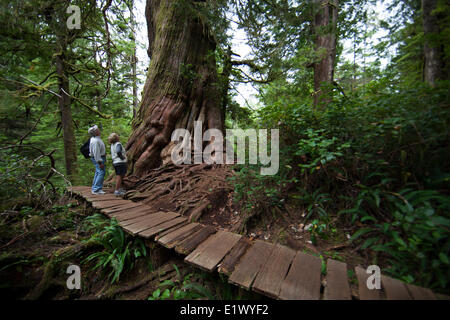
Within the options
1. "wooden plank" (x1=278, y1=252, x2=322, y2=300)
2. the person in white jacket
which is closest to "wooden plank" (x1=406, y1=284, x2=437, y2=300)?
"wooden plank" (x1=278, y1=252, x2=322, y2=300)

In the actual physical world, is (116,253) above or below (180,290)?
above

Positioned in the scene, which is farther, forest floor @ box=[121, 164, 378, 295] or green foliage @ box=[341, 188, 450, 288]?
forest floor @ box=[121, 164, 378, 295]

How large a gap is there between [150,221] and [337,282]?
7.69 ft

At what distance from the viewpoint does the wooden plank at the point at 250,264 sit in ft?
4.62

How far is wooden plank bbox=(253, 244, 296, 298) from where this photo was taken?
1318 millimetres

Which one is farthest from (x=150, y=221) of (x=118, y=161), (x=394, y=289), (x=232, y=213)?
(x=394, y=289)

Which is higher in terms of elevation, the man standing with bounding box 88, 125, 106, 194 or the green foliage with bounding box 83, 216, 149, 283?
the man standing with bounding box 88, 125, 106, 194

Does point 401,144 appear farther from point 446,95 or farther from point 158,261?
point 158,261

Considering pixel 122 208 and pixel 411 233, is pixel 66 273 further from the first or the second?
pixel 411 233

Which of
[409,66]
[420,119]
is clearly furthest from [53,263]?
[409,66]

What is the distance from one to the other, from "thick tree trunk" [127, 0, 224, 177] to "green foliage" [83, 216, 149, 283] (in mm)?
2038

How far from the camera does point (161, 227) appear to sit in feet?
7.32

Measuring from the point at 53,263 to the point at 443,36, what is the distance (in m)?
6.57

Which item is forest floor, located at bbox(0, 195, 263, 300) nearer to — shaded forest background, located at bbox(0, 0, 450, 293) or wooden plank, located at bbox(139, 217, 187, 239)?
wooden plank, located at bbox(139, 217, 187, 239)
